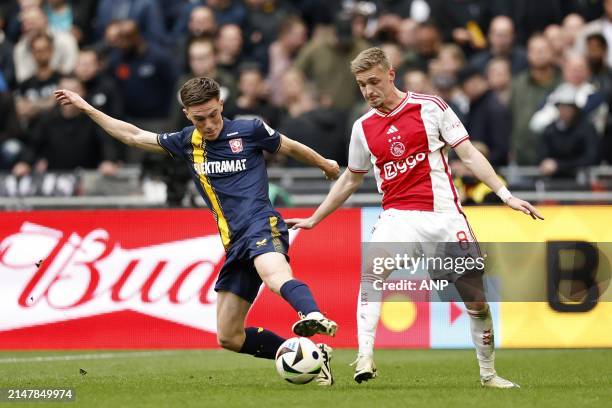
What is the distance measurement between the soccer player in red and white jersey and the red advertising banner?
3.99 m

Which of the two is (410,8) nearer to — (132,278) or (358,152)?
(132,278)

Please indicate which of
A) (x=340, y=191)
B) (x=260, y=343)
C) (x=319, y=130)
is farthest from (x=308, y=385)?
(x=319, y=130)

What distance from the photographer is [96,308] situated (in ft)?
45.6

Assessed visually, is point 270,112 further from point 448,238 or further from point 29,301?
point 448,238

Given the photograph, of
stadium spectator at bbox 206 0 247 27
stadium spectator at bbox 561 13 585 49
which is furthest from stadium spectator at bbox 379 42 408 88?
stadium spectator at bbox 206 0 247 27

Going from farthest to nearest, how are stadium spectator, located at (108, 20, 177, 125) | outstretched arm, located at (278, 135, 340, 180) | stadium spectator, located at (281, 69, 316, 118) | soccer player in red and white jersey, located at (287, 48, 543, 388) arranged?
1. stadium spectator, located at (108, 20, 177, 125)
2. stadium spectator, located at (281, 69, 316, 118)
3. outstretched arm, located at (278, 135, 340, 180)
4. soccer player in red and white jersey, located at (287, 48, 543, 388)

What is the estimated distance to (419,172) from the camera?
9977mm

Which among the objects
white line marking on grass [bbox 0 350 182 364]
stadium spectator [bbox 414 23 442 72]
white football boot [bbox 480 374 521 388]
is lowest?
white line marking on grass [bbox 0 350 182 364]

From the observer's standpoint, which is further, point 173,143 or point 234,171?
point 173,143

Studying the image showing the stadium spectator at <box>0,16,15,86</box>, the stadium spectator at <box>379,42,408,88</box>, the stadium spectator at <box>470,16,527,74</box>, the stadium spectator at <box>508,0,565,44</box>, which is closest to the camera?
the stadium spectator at <box>379,42,408,88</box>

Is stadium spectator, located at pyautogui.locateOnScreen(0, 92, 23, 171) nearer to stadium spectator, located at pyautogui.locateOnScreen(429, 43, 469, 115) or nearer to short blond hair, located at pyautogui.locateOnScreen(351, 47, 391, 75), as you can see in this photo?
stadium spectator, located at pyautogui.locateOnScreen(429, 43, 469, 115)

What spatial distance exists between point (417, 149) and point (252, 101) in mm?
8582

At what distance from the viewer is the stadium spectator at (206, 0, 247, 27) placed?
67.3 feet

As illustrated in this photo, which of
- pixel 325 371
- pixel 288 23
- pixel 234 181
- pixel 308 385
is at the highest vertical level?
pixel 288 23
